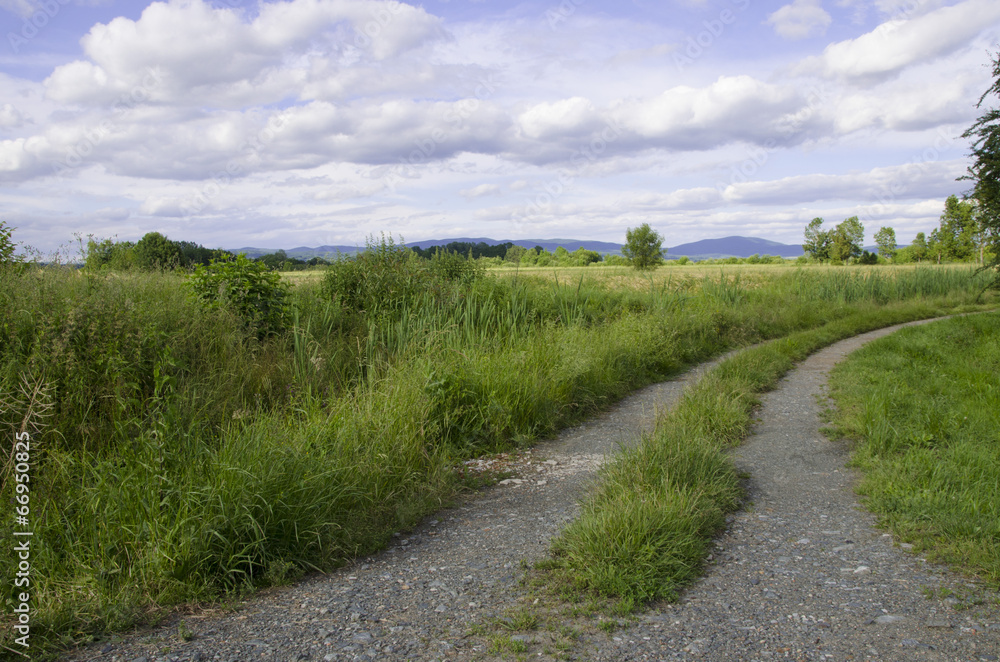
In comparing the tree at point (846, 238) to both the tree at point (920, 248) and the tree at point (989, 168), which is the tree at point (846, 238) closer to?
the tree at point (920, 248)

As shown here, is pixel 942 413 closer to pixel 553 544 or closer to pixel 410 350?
pixel 553 544

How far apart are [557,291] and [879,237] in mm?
73664

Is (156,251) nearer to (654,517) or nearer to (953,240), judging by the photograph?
(654,517)

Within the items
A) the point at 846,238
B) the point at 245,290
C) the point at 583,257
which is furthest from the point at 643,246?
the point at 245,290

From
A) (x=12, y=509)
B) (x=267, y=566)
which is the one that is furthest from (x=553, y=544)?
(x=12, y=509)

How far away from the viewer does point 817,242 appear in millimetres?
69438

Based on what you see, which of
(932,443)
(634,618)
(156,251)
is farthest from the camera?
(156,251)

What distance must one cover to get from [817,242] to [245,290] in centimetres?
7543

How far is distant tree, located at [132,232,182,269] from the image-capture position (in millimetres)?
8982

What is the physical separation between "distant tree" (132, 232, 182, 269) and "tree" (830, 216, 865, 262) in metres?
63.3

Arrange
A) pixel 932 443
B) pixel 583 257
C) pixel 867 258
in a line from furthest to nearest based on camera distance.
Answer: pixel 867 258 → pixel 583 257 → pixel 932 443

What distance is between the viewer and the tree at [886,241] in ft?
223

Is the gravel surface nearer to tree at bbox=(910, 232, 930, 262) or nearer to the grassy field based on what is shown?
the grassy field

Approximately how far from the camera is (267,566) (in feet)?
10.9
